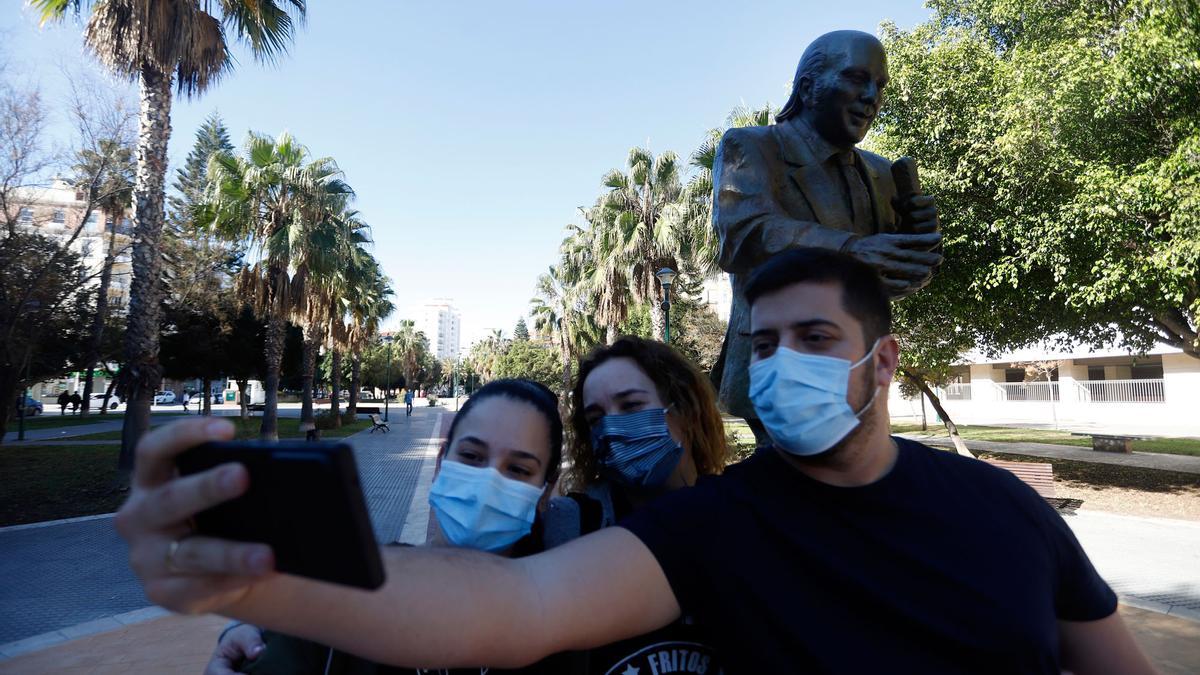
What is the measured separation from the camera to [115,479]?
12141mm

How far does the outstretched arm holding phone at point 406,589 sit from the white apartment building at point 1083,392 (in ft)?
104

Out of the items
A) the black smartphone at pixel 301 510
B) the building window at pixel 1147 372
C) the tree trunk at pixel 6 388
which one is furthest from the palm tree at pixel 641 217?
the building window at pixel 1147 372

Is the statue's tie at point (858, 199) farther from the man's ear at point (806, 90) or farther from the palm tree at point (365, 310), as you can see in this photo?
the palm tree at point (365, 310)

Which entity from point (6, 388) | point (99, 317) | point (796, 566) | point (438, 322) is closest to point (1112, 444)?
point (796, 566)

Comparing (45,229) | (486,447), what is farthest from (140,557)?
(45,229)

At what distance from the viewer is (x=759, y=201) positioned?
238cm

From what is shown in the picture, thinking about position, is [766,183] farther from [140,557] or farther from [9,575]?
[9,575]

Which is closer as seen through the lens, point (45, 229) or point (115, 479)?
point (115, 479)

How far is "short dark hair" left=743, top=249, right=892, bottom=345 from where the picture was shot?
4.75 feet

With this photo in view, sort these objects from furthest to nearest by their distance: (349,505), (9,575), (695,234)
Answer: (695,234) < (9,575) < (349,505)

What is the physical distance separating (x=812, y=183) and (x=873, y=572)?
175 cm

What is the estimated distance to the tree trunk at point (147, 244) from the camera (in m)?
10.8

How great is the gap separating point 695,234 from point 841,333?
15469 mm

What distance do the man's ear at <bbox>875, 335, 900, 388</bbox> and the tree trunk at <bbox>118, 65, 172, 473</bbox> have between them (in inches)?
496
